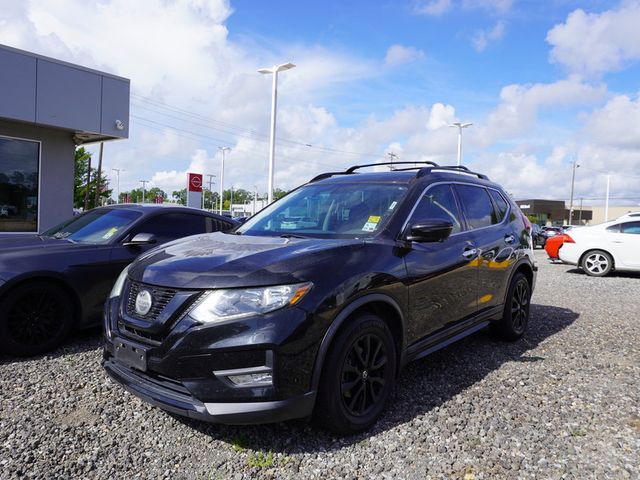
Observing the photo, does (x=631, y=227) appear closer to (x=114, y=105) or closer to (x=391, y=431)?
(x=391, y=431)

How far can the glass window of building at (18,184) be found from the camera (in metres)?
10.4

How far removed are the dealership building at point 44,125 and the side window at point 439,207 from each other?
9.39 meters

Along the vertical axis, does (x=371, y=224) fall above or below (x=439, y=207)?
below

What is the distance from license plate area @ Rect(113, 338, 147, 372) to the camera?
282 cm

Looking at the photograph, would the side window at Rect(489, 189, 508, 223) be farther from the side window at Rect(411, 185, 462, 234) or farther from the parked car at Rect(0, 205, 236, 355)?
the parked car at Rect(0, 205, 236, 355)

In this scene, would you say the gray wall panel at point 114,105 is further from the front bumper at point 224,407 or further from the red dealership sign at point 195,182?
the front bumper at point 224,407

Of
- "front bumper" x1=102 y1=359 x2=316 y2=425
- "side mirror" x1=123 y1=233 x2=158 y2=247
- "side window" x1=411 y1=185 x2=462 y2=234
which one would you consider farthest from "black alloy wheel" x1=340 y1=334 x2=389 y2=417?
"side mirror" x1=123 y1=233 x2=158 y2=247

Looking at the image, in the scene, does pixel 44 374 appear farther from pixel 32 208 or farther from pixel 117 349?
pixel 32 208

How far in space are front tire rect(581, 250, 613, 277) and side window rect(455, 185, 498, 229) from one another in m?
8.50

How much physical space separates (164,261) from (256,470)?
1377mm

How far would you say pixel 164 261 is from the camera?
10.2 feet

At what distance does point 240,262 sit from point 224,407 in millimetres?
816

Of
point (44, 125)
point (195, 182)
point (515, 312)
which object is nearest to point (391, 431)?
point (515, 312)

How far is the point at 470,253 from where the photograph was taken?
4230 millimetres
